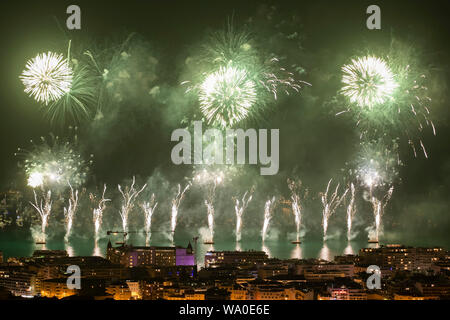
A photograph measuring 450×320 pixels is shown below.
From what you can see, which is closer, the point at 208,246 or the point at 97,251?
the point at 97,251

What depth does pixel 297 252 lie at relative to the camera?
38.9m

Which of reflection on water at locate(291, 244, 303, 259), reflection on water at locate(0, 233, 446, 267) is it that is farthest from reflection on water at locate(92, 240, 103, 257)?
reflection on water at locate(291, 244, 303, 259)

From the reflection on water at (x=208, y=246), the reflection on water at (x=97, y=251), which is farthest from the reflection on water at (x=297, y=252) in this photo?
the reflection on water at (x=97, y=251)

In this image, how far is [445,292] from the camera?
2270 cm

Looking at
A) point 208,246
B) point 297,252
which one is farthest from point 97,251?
point 297,252

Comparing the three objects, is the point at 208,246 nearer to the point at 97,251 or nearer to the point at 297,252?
the point at 297,252

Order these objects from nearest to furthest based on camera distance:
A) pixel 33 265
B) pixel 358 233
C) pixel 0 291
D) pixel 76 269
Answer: pixel 0 291 → pixel 76 269 → pixel 33 265 → pixel 358 233

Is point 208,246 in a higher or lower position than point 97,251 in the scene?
higher

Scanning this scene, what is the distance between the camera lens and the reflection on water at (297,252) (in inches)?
1433

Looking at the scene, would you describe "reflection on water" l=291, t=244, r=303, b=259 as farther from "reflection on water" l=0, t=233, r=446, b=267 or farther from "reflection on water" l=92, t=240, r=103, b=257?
"reflection on water" l=92, t=240, r=103, b=257

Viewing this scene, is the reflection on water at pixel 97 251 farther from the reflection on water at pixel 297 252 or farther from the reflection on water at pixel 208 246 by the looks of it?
the reflection on water at pixel 297 252
